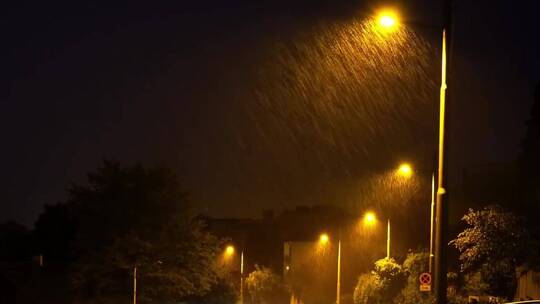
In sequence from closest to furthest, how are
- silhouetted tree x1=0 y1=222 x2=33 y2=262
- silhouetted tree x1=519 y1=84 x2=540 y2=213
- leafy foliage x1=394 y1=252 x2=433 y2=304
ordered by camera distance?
1. silhouetted tree x1=519 y1=84 x2=540 y2=213
2. leafy foliage x1=394 y1=252 x2=433 y2=304
3. silhouetted tree x1=0 y1=222 x2=33 y2=262

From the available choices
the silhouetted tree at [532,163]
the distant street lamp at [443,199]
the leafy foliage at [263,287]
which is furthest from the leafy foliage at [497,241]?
the leafy foliage at [263,287]

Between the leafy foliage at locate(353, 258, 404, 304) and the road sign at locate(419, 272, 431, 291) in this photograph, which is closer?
the road sign at locate(419, 272, 431, 291)

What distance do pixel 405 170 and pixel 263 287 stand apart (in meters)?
37.3

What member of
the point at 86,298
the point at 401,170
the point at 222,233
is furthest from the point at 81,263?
the point at 222,233

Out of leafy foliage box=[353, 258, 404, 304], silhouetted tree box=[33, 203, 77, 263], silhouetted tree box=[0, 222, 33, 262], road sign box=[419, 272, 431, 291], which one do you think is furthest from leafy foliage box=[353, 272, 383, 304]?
silhouetted tree box=[0, 222, 33, 262]

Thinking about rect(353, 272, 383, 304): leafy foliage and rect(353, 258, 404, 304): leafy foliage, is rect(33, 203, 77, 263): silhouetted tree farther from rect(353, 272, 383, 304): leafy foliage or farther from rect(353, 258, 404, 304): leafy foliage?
rect(353, 258, 404, 304): leafy foliage

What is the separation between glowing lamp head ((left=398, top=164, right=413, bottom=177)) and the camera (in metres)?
31.3

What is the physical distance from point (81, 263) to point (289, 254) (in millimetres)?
36519

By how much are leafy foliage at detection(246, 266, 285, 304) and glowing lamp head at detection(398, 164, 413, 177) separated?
3640 centimetres

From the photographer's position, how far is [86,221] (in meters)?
44.8

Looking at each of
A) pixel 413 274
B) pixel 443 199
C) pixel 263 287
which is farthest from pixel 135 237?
pixel 443 199

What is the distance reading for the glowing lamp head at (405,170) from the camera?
1233 inches

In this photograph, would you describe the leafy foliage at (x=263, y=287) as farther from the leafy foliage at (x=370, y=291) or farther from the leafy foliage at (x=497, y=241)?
the leafy foliage at (x=497, y=241)

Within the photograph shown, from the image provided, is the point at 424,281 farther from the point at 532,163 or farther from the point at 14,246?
the point at 14,246
